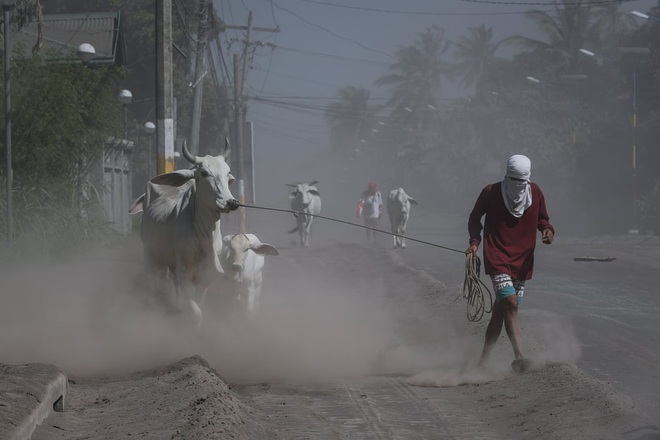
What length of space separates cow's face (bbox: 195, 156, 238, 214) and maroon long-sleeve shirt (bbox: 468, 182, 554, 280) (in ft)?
9.68

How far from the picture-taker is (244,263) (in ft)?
45.8

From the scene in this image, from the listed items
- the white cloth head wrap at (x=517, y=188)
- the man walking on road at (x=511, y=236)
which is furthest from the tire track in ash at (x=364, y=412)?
the white cloth head wrap at (x=517, y=188)

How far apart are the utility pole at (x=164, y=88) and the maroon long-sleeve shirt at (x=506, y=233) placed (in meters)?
10.1

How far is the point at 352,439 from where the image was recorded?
745 cm

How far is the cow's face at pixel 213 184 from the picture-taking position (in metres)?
11.7

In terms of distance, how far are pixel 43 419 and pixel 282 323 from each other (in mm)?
6579

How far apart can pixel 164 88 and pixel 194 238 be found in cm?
740

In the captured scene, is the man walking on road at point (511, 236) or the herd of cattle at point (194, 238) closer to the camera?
the man walking on road at point (511, 236)

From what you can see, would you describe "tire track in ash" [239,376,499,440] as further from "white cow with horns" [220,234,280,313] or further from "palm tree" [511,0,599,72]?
"palm tree" [511,0,599,72]

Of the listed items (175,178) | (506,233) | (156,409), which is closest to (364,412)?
(156,409)

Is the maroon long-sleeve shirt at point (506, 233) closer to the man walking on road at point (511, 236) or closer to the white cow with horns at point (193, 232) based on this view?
the man walking on road at point (511, 236)

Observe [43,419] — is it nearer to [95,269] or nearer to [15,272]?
[15,272]

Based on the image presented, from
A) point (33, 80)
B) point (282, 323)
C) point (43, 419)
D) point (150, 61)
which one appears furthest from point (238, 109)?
point (43, 419)

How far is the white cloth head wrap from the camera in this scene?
961 centimetres
